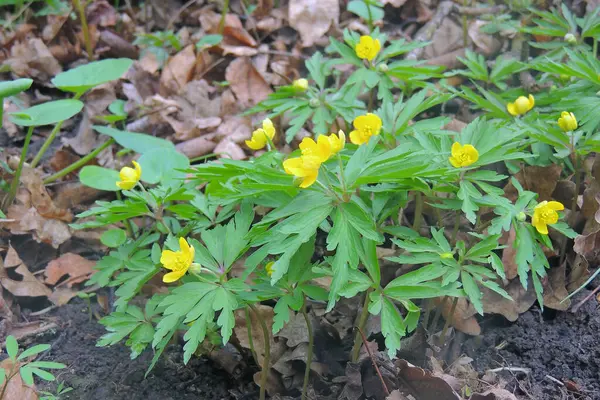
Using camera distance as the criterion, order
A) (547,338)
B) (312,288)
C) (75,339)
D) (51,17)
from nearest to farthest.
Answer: (312,288), (547,338), (75,339), (51,17)

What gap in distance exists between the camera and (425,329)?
2014 mm

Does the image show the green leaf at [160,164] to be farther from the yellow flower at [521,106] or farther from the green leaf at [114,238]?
the yellow flower at [521,106]

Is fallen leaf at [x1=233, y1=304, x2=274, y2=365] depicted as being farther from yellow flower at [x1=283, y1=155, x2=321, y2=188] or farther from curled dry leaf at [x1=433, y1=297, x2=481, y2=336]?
yellow flower at [x1=283, y1=155, x2=321, y2=188]

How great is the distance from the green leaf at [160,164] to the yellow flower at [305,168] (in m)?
1.02

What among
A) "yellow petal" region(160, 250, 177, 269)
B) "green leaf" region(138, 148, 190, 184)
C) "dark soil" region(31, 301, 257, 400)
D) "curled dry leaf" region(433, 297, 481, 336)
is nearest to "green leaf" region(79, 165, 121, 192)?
"green leaf" region(138, 148, 190, 184)

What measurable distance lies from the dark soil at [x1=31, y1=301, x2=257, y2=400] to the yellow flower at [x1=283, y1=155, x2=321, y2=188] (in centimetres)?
91

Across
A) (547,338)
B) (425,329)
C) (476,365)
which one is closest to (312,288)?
(425,329)

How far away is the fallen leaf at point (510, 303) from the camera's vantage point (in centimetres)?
219

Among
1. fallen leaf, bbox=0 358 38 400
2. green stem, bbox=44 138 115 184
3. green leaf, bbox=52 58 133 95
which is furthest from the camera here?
green stem, bbox=44 138 115 184

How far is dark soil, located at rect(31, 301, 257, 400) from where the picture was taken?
2041 millimetres

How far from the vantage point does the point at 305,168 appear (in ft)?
5.05

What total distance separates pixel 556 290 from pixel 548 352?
0.88ft

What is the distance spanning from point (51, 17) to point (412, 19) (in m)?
2.45

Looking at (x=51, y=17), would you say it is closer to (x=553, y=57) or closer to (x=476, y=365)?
(x=553, y=57)
